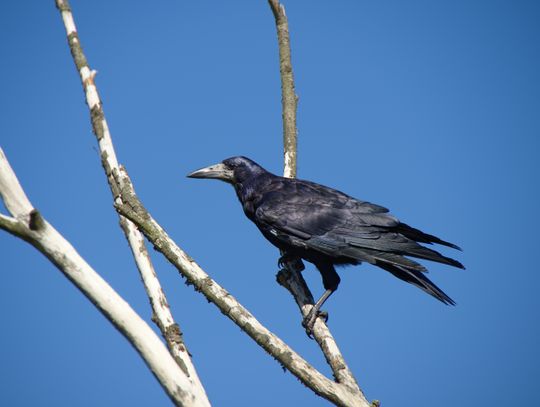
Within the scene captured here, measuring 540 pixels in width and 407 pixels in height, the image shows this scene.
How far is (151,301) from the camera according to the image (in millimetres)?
4816

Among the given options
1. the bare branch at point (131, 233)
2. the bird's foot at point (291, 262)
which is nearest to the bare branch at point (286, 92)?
the bird's foot at point (291, 262)

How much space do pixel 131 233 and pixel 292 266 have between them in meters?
1.90

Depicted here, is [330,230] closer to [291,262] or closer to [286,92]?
[291,262]

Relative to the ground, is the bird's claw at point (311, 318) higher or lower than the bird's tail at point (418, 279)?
lower

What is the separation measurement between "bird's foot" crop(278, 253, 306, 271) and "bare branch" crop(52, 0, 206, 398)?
1854mm

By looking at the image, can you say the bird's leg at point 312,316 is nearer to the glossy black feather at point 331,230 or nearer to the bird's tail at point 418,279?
the glossy black feather at point 331,230

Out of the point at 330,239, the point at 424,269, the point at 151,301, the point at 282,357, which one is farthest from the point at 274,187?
the point at 282,357

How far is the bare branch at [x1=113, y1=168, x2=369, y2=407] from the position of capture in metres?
4.21

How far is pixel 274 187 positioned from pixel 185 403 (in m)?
3.86

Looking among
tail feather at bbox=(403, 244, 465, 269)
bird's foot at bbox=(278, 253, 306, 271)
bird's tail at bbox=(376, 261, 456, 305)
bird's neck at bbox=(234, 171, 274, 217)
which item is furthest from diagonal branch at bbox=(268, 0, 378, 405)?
tail feather at bbox=(403, 244, 465, 269)

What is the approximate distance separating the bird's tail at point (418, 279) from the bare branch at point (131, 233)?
8.16ft

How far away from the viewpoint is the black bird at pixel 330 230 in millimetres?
6375

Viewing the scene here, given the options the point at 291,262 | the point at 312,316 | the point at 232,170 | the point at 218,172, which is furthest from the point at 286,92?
the point at 312,316

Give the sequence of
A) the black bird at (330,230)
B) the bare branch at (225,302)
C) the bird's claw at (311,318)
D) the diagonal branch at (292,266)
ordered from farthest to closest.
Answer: the black bird at (330,230) < the bird's claw at (311,318) < the diagonal branch at (292,266) < the bare branch at (225,302)
